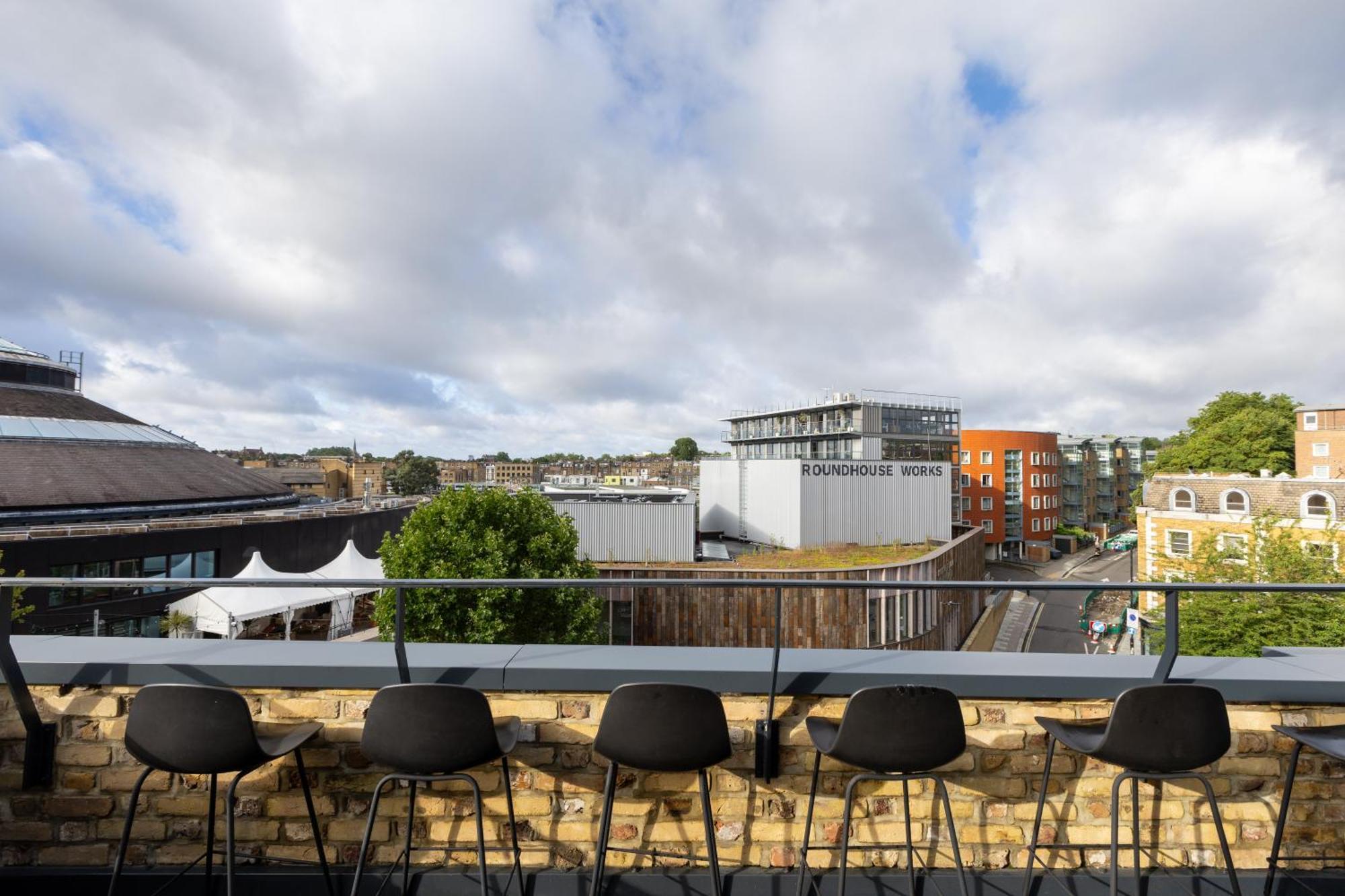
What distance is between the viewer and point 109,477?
74.7 feet

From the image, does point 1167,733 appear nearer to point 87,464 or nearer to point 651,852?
point 651,852

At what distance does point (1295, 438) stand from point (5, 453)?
5469cm

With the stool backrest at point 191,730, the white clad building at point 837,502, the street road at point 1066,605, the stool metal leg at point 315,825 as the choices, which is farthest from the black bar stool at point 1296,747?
the white clad building at point 837,502

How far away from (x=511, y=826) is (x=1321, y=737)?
2.98m

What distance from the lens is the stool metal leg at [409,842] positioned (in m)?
2.13

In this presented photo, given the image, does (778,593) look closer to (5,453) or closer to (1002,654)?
(1002,654)

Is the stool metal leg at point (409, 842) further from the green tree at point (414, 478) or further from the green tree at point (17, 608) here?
the green tree at point (414, 478)

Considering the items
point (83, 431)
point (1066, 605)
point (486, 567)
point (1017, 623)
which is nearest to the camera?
point (486, 567)

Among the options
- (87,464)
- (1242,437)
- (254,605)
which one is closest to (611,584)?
(254,605)

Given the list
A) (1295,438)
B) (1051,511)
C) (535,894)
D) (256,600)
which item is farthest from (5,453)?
(1051,511)

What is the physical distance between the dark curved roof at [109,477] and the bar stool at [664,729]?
2590cm

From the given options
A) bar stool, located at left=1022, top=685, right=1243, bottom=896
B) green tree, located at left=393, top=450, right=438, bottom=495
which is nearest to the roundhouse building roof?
bar stool, located at left=1022, top=685, right=1243, bottom=896

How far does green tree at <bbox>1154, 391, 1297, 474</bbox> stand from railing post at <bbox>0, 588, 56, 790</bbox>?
4151 cm

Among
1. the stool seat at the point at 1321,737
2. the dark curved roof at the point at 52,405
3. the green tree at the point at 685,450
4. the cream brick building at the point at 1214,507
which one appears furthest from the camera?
the green tree at the point at 685,450
